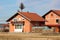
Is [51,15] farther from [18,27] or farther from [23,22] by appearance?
[18,27]

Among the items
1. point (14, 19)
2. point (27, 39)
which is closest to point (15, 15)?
point (14, 19)

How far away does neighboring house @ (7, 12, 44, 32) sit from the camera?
3722 cm

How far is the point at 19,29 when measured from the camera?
3719 cm

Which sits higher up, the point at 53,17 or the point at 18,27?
the point at 53,17

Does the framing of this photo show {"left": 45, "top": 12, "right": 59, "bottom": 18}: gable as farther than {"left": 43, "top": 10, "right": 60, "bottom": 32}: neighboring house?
Yes


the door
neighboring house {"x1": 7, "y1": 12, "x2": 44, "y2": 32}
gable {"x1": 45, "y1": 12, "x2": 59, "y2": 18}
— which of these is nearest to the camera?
neighboring house {"x1": 7, "y1": 12, "x2": 44, "y2": 32}

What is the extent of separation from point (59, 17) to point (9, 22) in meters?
10.5

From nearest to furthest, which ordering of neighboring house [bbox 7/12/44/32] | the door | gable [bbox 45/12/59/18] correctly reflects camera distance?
neighboring house [bbox 7/12/44/32] → the door → gable [bbox 45/12/59/18]

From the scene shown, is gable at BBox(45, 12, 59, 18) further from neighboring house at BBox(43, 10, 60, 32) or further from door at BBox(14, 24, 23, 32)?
door at BBox(14, 24, 23, 32)

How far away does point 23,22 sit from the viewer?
125ft

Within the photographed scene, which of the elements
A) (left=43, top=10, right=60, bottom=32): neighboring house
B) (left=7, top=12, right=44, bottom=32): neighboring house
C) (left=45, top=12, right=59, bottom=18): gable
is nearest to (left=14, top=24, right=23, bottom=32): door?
(left=7, top=12, right=44, bottom=32): neighboring house

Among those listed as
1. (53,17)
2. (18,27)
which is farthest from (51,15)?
(18,27)

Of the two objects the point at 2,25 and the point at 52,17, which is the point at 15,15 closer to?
the point at 2,25

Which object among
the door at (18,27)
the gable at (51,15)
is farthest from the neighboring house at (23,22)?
the gable at (51,15)
